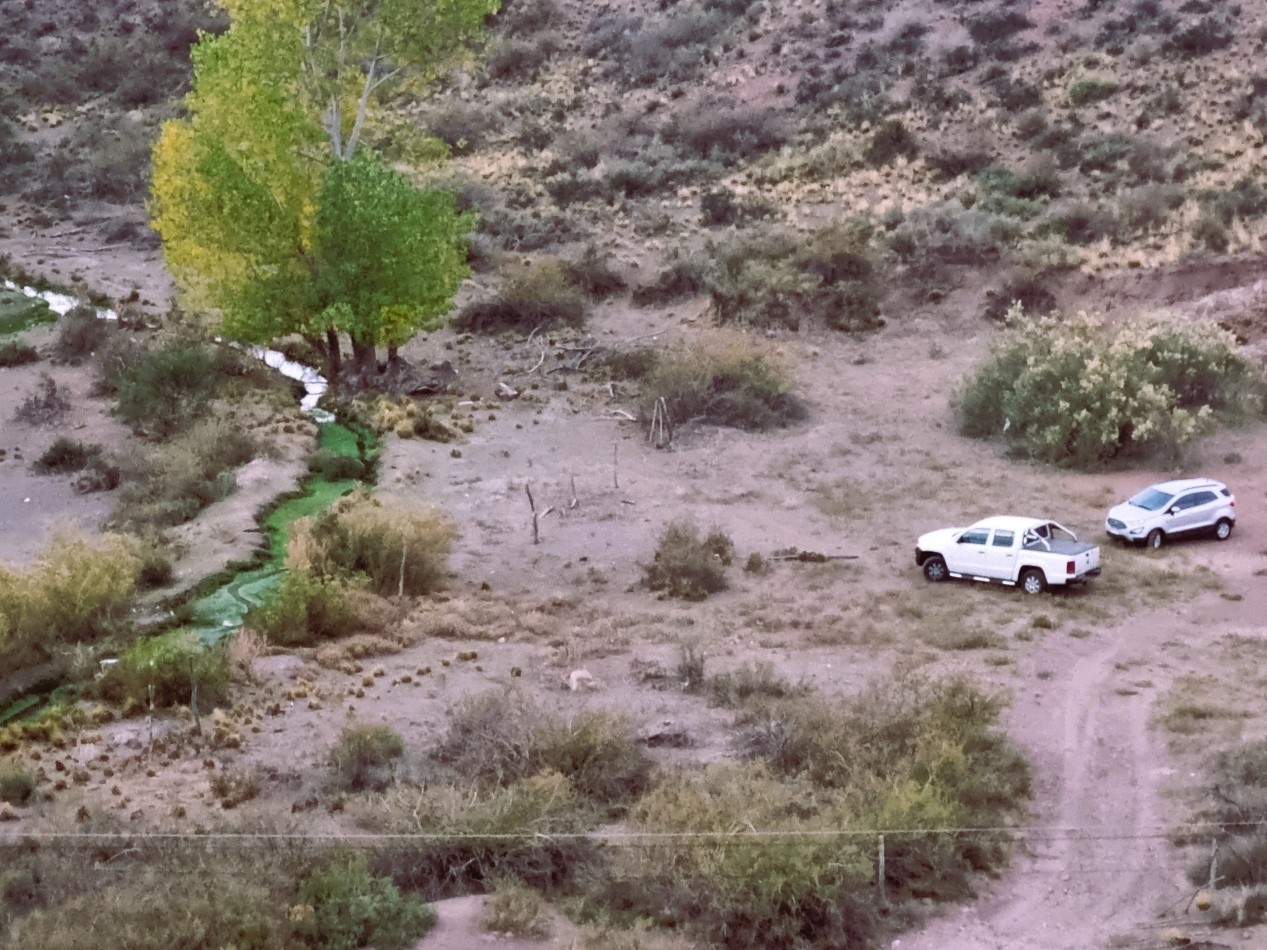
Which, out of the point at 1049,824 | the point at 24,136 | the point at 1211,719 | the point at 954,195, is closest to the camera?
the point at 1049,824

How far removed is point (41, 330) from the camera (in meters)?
37.3

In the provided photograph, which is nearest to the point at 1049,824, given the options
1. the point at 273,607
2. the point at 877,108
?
the point at 273,607

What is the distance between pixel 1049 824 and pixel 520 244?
112 ft

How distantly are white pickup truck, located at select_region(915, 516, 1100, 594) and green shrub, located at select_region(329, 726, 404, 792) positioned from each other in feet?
31.7

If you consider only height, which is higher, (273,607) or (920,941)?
(273,607)

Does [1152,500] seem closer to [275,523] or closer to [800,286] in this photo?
[275,523]

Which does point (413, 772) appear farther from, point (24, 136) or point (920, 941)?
point (24, 136)

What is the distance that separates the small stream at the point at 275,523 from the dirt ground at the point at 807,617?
82 centimetres

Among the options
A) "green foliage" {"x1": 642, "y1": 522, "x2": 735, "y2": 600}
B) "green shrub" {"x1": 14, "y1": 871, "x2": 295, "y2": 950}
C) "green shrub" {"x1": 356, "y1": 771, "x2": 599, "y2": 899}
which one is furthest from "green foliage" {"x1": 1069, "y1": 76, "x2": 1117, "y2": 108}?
"green shrub" {"x1": 14, "y1": 871, "x2": 295, "y2": 950}

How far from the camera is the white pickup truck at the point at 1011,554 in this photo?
2025 cm

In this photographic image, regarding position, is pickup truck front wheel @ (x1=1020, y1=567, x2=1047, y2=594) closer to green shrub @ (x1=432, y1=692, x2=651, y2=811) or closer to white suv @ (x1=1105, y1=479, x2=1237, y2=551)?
white suv @ (x1=1105, y1=479, x2=1237, y2=551)

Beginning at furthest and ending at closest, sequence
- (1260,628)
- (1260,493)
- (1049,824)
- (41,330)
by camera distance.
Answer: (41,330) → (1260,493) → (1260,628) → (1049,824)

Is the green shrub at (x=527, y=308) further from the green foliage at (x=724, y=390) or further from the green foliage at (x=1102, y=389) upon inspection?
the green foliage at (x=1102, y=389)

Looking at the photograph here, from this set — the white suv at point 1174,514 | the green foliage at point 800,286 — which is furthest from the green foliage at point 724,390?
the white suv at point 1174,514
